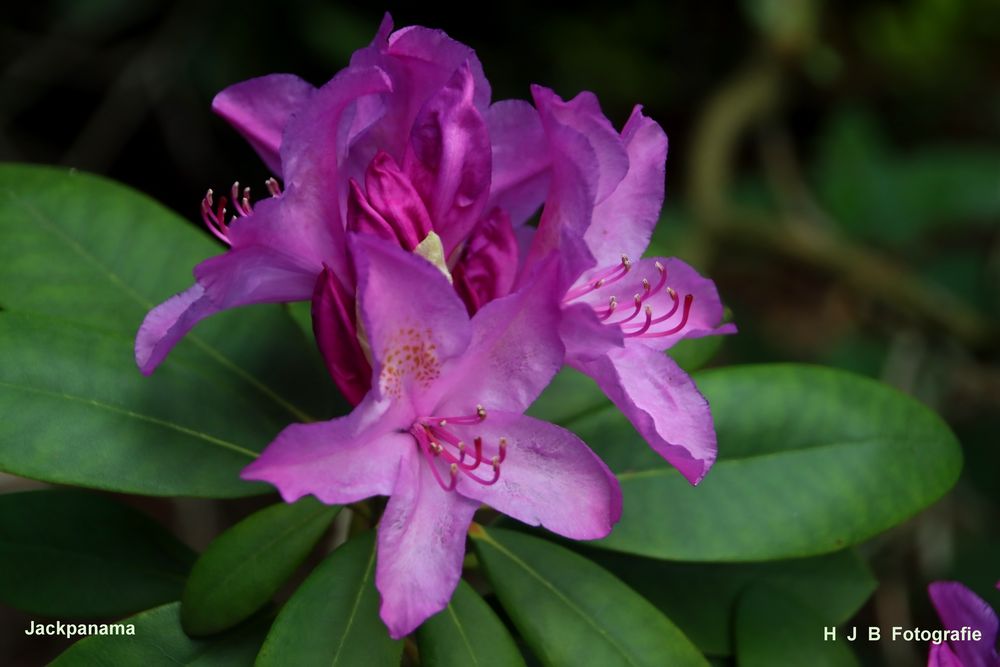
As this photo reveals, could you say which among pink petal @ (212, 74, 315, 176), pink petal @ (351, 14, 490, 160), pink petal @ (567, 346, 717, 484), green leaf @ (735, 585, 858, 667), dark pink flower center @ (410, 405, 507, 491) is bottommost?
green leaf @ (735, 585, 858, 667)

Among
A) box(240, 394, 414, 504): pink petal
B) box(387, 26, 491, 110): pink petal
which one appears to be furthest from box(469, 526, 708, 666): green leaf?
box(387, 26, 491, 110): pink petal

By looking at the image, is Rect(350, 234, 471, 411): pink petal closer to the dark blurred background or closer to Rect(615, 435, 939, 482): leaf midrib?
Rect(615, 435, 939, 482): leaf midrib

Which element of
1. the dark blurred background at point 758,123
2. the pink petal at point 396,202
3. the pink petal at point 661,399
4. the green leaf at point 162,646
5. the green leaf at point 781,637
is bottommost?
the dark blurred background at point 758,123

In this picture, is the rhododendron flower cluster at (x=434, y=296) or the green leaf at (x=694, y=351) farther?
the green leaf at (x=694, y=351)

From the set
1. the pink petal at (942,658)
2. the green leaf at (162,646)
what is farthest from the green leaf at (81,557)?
the pink petal at (942,658)

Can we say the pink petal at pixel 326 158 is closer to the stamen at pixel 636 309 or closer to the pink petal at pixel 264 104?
the pink petal at pixel 264 104

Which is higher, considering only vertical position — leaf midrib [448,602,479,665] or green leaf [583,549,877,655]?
leaf midrib [448,602,479,665]
